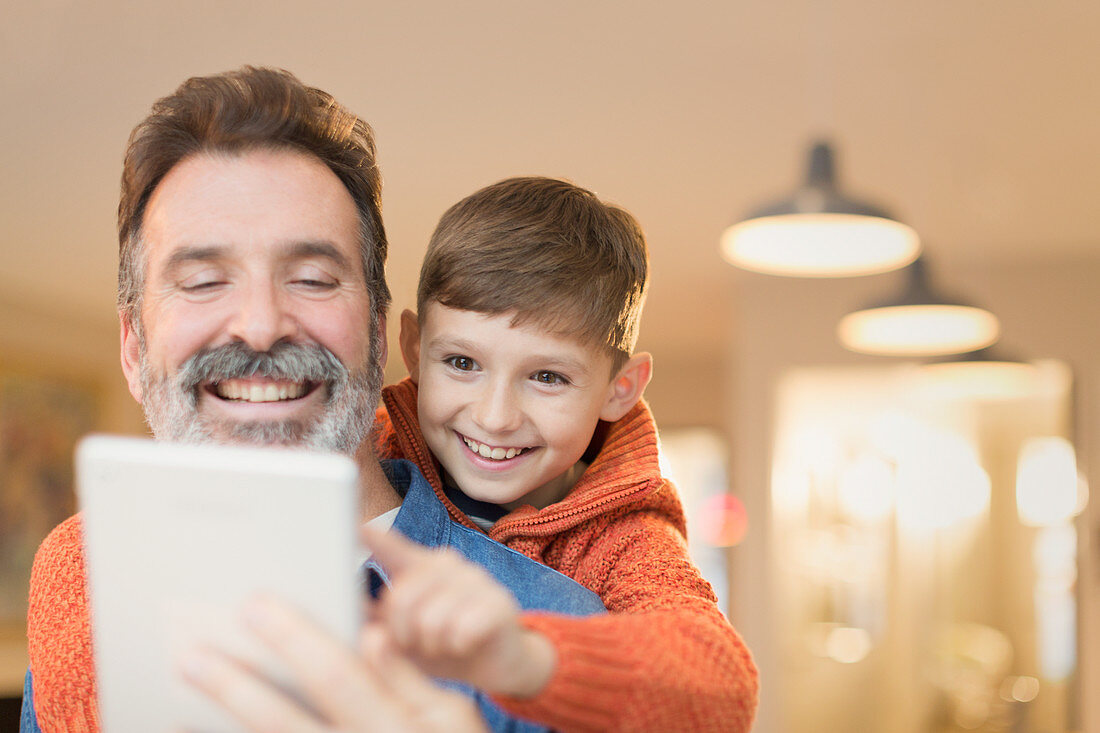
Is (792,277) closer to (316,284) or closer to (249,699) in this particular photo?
(316,284)

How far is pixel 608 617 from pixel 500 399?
0.44 meters

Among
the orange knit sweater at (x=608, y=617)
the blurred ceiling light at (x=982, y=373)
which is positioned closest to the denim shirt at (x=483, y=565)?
the orange knit sweater at (x=608, y=617)

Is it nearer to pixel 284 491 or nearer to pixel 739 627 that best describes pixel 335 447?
pixel 284 491

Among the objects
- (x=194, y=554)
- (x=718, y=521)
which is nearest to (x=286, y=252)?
(x=194, y=554)

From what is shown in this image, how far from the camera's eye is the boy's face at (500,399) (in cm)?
114

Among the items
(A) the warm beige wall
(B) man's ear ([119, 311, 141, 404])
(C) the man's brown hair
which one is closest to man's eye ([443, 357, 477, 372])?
(C) the man's brown hair

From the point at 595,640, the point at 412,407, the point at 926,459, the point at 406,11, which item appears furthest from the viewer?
the point at 926,459

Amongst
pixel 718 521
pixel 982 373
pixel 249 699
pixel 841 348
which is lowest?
pixel 249 699

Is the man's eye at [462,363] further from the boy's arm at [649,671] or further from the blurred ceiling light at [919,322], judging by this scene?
the blurred ceiling light at [919,322]

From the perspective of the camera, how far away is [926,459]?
17.2ft

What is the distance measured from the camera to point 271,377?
3.21ft

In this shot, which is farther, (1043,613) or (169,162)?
(1043,613)

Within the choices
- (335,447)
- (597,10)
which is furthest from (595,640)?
(597,10)

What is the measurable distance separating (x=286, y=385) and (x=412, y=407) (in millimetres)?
263
